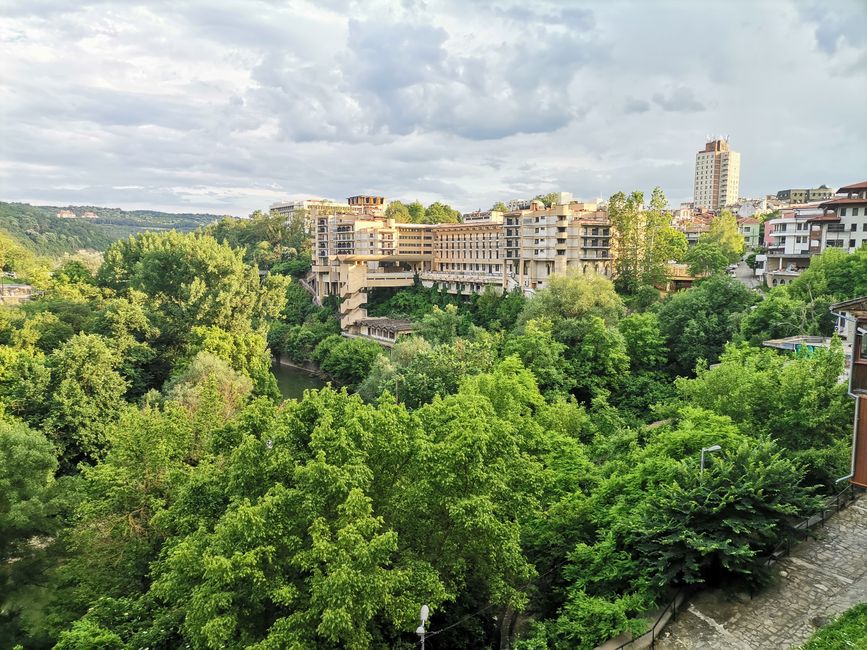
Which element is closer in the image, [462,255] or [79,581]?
[79,581]

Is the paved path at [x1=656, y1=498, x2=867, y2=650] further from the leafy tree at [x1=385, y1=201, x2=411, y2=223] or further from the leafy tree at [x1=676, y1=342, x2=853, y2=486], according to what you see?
the leafy tree at [x1=385, y1=201, x2=411, y2=223]

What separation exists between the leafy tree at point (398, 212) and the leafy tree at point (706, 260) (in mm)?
46585

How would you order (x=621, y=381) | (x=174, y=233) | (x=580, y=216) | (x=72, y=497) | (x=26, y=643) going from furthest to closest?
(x=580, y=216) < (x=174, y=233) < (x=621, y=381) < (x=72, y=497) < (x=26, y=643)

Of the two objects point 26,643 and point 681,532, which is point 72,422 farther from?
point 681,532

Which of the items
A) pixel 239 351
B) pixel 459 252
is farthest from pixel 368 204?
pixel 239 351

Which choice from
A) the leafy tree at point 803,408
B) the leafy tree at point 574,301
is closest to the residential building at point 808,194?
the leafy tree at point 574,301

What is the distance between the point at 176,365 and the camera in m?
33.3

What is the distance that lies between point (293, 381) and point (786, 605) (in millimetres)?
45253

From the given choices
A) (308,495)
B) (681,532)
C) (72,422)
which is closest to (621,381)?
(681,532)

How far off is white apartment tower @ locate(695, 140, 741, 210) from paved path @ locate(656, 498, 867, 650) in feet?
559

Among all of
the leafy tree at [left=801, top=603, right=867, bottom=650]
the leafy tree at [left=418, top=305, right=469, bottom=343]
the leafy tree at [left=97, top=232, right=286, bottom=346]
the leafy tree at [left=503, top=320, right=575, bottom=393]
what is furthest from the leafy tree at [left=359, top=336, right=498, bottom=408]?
the leafy tree at [left=801, top=603, right=867, bottom=650]

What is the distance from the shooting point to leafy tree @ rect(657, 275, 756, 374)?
3394 centimetres

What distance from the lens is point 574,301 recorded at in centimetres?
3556

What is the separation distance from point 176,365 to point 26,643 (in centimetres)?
1992
